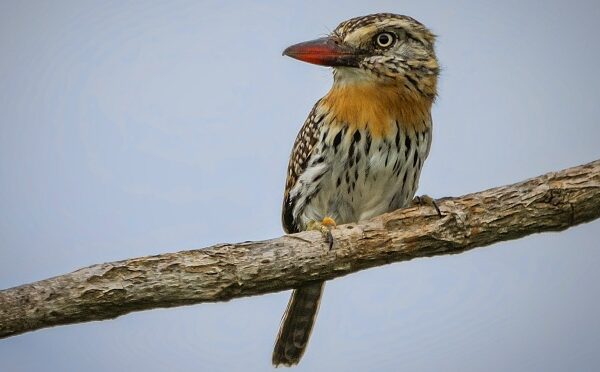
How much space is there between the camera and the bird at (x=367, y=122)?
6.58 meters

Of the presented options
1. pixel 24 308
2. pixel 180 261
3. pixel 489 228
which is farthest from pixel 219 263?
pixel 489 228

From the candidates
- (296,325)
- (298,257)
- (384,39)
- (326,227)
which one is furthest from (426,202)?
(296,325)

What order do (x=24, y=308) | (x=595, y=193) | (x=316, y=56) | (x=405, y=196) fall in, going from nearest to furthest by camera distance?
(x=24, y=308), (x=595, y=193), (x=316, y=56), (x=405, y=196)

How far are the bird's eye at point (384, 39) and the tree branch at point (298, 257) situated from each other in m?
1.36

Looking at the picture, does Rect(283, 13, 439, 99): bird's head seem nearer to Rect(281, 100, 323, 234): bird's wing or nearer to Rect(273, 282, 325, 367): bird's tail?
Rect(281, 100, 323, 234): bird's wing

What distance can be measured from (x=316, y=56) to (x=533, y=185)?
5.93 ft

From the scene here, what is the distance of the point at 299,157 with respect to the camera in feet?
23.1

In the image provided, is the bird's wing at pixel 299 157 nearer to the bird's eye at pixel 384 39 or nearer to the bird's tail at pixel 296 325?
the bird's tail at pixel 296 325

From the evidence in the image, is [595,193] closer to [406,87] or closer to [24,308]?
[406,87]

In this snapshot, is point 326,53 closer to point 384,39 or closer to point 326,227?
point 384,39

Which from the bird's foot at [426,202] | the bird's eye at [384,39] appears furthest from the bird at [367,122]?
the bird's foot at [426,202]

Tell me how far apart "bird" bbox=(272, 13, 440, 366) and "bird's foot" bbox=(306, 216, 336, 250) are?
0.02 meters

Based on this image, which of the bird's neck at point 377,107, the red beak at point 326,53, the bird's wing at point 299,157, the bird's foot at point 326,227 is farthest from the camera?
the bird's wing at point 299,157

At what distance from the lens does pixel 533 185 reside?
5777 millimetres
